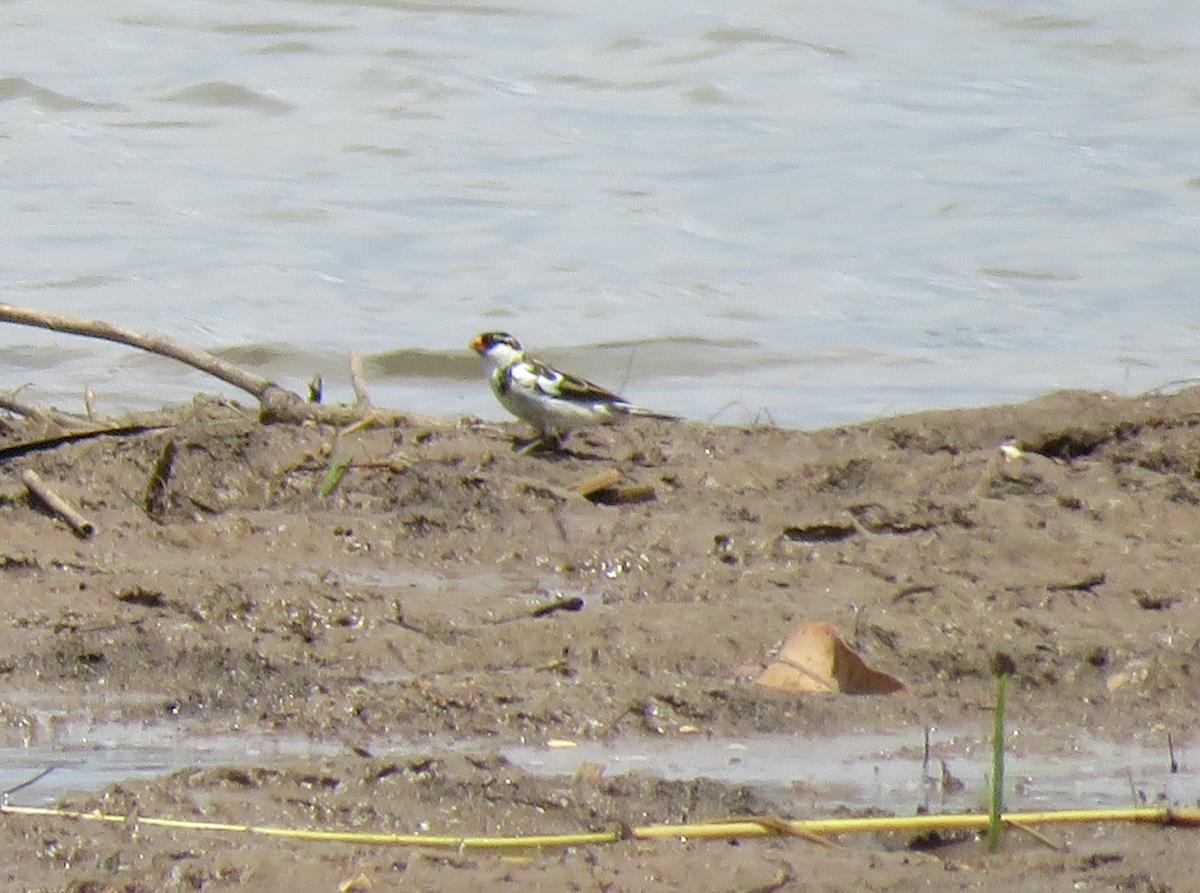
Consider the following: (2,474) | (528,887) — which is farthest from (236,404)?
(528,887)

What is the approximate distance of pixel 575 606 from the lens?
4785mm

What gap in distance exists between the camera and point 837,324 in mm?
10695

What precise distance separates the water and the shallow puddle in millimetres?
5093

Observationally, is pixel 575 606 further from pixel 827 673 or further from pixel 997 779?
pixel 997 779

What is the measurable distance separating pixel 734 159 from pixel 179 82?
4517mm

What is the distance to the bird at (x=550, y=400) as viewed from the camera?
6.78 m

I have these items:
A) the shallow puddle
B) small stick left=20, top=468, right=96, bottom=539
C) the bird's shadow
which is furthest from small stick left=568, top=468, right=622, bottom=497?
the shallow puddle

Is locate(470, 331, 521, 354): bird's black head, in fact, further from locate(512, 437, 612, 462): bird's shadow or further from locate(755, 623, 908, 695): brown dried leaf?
locate(755, 623, 908, 695): brown dried leaf

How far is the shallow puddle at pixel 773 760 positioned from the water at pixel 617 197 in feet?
16.7

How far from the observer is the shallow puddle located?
3541 mm

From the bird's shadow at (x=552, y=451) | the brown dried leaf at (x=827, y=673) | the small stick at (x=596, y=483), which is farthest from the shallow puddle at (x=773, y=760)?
the bird's shadow at (x=552, y=451)

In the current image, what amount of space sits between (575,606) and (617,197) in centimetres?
832

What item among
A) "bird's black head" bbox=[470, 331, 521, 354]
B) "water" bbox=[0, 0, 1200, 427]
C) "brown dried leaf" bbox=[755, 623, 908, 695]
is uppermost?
"brown dried leaf" bbox=[755, 623, 908, 695]

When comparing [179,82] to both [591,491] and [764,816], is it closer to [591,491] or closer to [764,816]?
[591,491]
